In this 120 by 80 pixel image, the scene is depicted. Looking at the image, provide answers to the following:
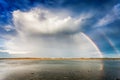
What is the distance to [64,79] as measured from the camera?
42.3m

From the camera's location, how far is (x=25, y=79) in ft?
140

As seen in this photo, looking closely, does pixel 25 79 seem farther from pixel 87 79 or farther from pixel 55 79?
pixel 87 79

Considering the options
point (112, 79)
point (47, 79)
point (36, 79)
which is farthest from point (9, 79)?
point (112, 79)

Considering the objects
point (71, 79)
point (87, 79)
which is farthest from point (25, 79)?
point (87, 79)

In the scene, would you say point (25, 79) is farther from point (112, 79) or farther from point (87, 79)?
point (112, 79)

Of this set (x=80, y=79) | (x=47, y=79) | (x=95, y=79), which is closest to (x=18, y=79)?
(x=47, y=79)

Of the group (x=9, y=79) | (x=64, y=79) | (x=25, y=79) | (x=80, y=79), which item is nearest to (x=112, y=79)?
(x=80, y=79)

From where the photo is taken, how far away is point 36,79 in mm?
43250

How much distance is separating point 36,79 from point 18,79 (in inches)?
193

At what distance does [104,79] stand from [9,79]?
26.4 meters

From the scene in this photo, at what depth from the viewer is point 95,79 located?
42.2 meters

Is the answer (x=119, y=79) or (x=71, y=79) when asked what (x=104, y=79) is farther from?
(x=71, y=79)

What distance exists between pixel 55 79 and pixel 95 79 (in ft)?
35.7

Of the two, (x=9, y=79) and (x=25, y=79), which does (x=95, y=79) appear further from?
(x=9, y=79)
